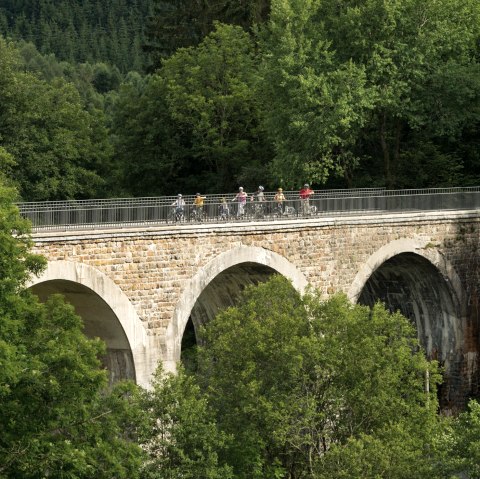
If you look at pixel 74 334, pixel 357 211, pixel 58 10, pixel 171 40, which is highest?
pixel 58 10

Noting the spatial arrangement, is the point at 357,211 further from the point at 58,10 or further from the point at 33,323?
the point at 58,10

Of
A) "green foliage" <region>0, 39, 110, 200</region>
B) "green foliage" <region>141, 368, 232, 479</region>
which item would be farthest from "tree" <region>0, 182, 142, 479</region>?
"green foliage" <region>0, 39, 110, 200</region>

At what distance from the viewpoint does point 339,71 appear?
52094 mm

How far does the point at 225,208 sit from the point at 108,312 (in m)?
5.92

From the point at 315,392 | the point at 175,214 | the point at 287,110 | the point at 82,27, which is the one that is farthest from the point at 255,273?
the point at 82,27

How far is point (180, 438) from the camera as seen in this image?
30.5 metres

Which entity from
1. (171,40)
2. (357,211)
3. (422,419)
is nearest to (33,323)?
(422,419)

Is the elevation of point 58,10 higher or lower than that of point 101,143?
higher

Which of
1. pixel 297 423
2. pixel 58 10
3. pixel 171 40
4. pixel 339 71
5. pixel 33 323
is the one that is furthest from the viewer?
pixel 58 10

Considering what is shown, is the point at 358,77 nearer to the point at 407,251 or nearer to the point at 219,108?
the point at 407,251

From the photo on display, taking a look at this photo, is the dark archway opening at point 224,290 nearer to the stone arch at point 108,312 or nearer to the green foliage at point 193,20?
the stone arch at point 108,312

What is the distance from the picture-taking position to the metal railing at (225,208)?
35531mm

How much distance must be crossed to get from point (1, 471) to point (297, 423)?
7.79 metres

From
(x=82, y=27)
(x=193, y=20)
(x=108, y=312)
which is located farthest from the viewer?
(x=82, y=27)
